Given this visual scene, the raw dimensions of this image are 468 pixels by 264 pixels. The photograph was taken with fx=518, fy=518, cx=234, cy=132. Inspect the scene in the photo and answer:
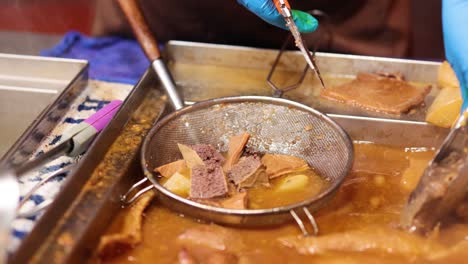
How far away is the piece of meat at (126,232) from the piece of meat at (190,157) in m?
0.14

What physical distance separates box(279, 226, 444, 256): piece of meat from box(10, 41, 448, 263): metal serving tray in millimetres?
500

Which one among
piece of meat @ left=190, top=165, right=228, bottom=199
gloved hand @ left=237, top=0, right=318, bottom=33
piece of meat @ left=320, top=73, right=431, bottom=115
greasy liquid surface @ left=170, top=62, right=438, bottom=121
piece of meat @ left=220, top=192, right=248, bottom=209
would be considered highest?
gloved hand @ left=237, top=0, right=318, bottom=33

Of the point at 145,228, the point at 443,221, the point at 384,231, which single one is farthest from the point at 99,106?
the point at 443,221

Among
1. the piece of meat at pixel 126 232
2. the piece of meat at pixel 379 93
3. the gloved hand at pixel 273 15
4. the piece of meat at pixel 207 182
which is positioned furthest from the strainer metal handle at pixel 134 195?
the piece of meat at pixel 379 93

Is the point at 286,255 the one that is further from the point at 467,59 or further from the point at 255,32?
the point at 255,32

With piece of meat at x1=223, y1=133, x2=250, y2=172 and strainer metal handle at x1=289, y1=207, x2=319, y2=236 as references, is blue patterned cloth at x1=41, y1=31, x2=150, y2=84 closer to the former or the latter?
piece of meat at x1=223, y1=133, x2=250, y2=172

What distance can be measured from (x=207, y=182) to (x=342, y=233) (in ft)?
1.31

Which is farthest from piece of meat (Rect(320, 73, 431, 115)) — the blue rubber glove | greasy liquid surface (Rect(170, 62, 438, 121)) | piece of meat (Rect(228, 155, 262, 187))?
piece of meat (Rect(228, 155, 262, 187))

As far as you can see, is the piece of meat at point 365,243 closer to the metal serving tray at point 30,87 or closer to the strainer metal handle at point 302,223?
the strainer metal handle at point 302,223

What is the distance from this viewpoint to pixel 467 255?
1.38 m

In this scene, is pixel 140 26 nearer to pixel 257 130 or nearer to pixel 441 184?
pixel 257 130

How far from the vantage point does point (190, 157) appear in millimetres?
1583

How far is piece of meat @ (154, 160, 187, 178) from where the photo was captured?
61.6 inches

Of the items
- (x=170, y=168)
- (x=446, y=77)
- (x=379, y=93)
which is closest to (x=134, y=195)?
(x=170, y=168)
